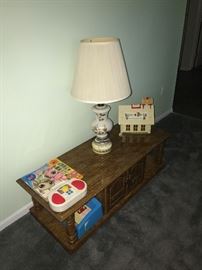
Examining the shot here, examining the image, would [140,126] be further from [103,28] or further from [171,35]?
[171,35]

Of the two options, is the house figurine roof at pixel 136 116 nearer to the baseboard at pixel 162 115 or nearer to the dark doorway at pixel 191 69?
the baseboard at pixel 162 115

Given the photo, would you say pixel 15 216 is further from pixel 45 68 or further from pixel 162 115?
pixel 162 115

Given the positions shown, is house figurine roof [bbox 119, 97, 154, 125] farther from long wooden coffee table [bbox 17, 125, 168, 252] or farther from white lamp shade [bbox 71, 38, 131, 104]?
white lamp shade [bbox 71, 38, 131, 104]

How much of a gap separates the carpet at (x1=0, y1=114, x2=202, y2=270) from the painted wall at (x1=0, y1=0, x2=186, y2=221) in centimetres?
26

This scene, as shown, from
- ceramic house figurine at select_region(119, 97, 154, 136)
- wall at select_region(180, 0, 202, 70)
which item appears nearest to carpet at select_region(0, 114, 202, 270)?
ceramic house figurine at select_region(119, 97, 154, 136)

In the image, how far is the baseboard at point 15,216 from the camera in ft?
5.07

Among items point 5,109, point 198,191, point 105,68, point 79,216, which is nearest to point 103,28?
point 105,68

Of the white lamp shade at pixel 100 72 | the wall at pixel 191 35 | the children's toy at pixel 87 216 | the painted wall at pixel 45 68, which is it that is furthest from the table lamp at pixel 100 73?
the wall at pixel 191 35

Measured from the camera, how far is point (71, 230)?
4.34 ft

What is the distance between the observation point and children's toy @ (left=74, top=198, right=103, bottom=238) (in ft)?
4.61

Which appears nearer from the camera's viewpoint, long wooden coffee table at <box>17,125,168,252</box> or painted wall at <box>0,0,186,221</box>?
painted wall at <box>0,0,186,221</box>

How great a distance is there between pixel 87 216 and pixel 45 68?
978 millimetres

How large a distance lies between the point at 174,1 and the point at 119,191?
6.68 feet

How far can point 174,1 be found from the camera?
2.32 metres
